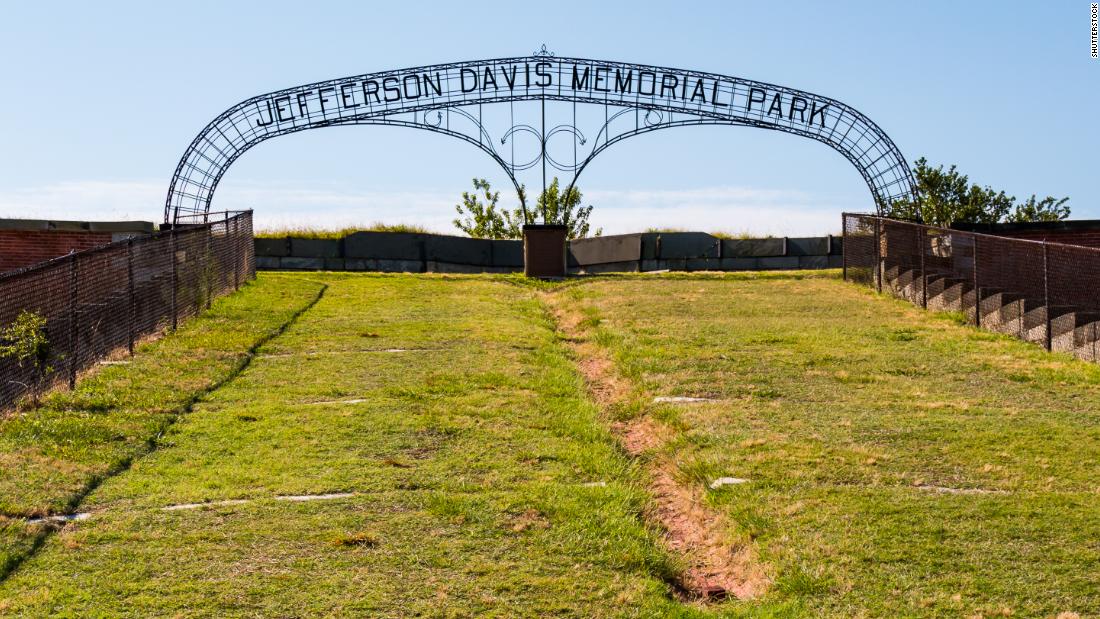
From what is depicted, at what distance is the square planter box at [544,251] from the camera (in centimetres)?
2631

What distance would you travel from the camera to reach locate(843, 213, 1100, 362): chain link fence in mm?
14172

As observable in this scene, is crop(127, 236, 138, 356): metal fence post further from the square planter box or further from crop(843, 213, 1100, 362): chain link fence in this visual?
the square planter box

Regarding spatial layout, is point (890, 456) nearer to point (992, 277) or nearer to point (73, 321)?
point (73, 321)

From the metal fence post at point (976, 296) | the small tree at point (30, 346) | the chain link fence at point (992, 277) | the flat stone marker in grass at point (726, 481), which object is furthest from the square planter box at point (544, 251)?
the flat stone marker in grass at point (726, 481)

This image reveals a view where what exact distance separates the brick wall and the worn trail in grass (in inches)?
567

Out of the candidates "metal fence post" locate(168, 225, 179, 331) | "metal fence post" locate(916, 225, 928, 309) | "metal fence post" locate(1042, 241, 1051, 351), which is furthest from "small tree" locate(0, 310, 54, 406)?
"metal fence post" locate(916, 225, 928, 309)

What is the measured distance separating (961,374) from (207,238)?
11.6 m

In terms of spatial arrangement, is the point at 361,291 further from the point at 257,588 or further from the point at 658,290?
the point at 257,588

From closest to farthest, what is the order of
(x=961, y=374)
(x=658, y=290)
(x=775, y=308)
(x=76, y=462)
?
(x=76, y=462), (x=961, y=374), (x=775, y=308), (x=658, y=290)

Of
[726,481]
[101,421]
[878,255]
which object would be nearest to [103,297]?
[101,421]

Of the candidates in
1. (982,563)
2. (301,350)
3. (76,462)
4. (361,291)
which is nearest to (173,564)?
(76,462)

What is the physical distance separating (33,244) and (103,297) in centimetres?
1202

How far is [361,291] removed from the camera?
21469 mm

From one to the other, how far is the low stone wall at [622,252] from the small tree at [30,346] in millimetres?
18811
